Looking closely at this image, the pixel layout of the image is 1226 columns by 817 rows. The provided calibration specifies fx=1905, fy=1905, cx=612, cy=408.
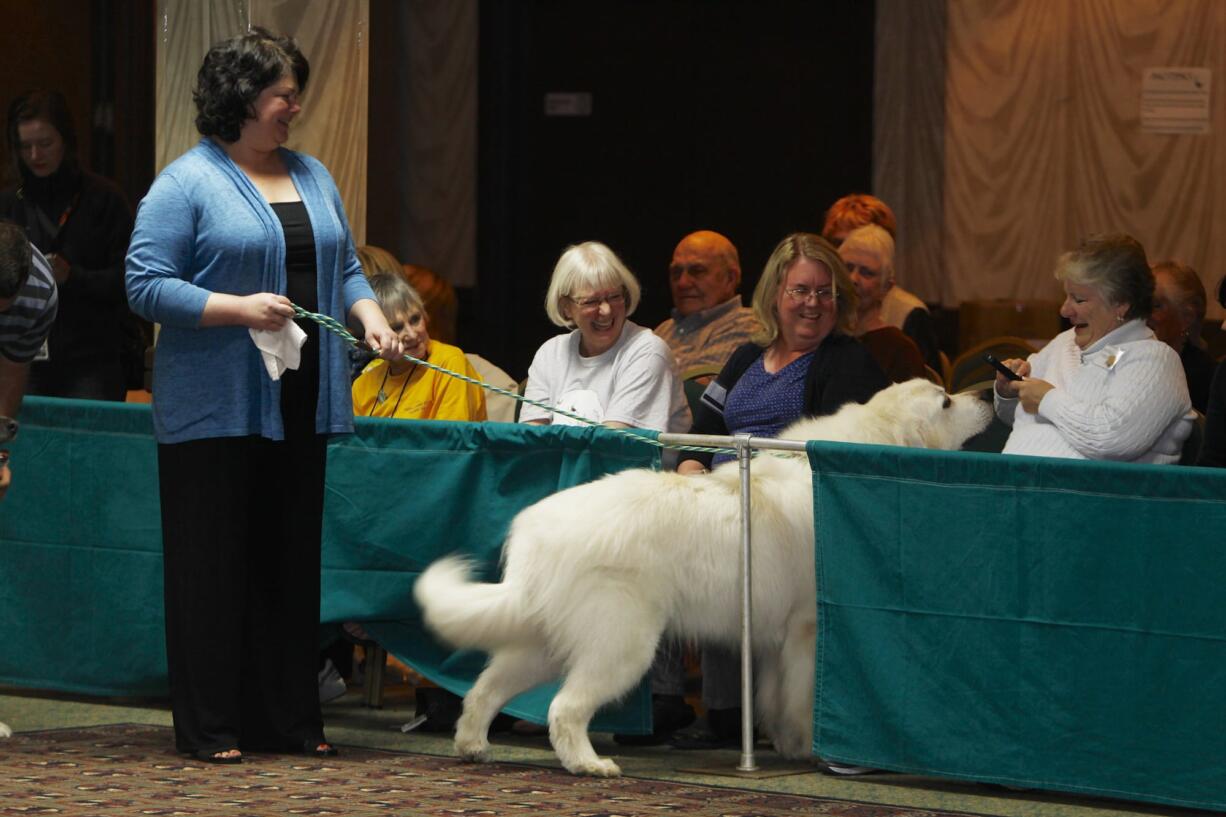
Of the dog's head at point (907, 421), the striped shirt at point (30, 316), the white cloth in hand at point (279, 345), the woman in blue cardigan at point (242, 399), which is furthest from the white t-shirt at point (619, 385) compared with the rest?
the striped shirt at point (30, 316)

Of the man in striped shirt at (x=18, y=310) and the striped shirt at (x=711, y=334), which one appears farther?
the striped shirt at (x=711, y=334)

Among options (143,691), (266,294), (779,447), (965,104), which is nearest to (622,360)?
(779,447)

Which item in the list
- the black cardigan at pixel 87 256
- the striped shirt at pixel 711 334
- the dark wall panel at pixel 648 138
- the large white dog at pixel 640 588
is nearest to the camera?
the large white dog at pixel 640 588

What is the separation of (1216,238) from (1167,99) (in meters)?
0.78

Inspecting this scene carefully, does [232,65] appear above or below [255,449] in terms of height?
above

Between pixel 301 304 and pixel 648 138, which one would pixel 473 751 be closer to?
pixel 301 304

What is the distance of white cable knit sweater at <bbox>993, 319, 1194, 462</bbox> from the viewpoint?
494cm

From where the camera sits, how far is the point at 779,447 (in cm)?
496

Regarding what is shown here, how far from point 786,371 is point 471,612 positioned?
1268 millimetres

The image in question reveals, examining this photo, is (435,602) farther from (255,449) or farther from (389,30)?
(389,30)

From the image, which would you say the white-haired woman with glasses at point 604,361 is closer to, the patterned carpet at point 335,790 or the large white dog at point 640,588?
the large white dog at point 640,588

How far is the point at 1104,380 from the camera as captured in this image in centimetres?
507

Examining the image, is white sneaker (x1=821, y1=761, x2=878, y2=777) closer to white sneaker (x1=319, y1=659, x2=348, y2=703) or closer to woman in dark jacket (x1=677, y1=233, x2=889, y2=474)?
woman in dark jacket (x1=677, y1=233, x2=889, y2=474)

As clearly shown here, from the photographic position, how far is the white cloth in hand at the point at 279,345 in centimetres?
485
